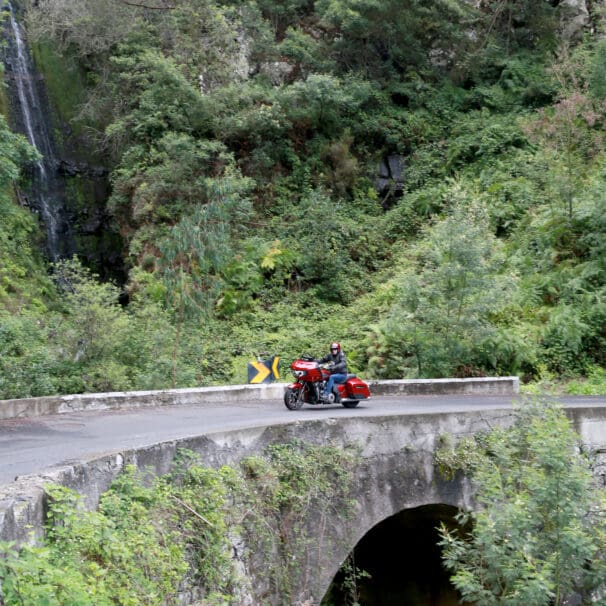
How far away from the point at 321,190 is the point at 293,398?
54.8 feet

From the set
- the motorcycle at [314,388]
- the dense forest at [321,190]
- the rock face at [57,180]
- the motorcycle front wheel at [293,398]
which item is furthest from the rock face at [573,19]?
the motorcycle front wheel at [293,398]

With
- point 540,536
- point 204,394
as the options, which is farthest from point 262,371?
point 540,536

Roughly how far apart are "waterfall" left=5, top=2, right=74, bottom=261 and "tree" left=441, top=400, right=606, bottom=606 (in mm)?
22832

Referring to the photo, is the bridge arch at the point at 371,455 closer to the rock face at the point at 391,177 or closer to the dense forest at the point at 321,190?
the dense forest at the point at 321,190

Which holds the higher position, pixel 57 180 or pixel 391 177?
pixel 57 180

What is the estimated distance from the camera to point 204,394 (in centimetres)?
1378

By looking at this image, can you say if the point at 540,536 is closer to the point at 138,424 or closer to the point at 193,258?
the point at 138,424

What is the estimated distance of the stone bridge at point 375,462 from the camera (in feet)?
26.3

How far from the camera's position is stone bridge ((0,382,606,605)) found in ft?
26.3

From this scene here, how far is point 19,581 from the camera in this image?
193 inches

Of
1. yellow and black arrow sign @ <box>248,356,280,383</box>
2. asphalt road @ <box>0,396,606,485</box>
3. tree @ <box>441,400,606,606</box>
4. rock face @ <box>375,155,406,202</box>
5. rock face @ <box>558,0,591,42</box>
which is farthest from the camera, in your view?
rock face @ <box>558,0,591,42</box>

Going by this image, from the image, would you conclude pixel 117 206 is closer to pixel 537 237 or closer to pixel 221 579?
pixel 537 237

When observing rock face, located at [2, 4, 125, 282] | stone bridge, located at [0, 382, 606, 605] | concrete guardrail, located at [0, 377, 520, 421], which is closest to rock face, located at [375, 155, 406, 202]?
rock face, located at [2, 4, 125, 282]

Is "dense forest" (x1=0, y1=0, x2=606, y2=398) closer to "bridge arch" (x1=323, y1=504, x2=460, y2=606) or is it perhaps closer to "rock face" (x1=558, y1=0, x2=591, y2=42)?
"rock face" (x1=558, y1=0, x2=591, y2=42)
